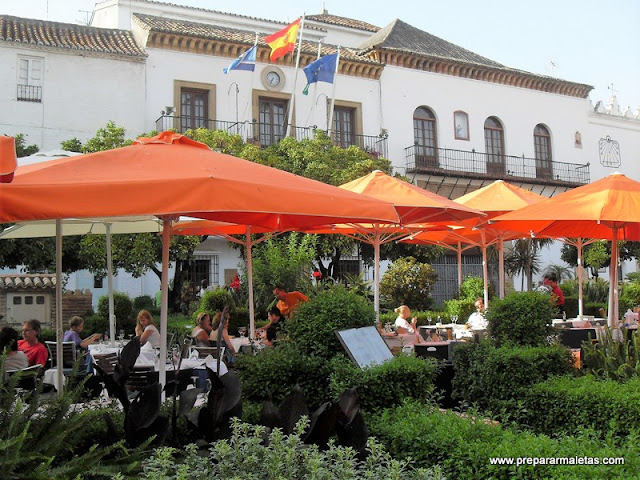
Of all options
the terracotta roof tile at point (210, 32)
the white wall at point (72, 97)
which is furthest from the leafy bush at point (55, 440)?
the terracotta roof tile at point (210, 32)

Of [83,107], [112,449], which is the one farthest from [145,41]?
[112,449]

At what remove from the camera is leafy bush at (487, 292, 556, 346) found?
20.8 ft

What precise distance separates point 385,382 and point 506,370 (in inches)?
53.8

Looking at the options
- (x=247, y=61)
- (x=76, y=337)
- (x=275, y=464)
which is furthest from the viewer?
(x=247, y=61)

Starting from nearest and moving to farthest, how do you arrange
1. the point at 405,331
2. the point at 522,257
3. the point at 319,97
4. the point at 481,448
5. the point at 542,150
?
1. the point at 481,448
2. the point at 405,331
3. the point at 522,257
4. the point at 319,97
5. the point at 542,150

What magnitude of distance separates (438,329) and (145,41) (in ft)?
53.1

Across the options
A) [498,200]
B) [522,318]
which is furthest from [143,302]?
[522,318]

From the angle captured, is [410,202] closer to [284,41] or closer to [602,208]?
[602,208]

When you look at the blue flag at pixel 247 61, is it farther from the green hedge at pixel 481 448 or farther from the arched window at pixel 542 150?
the green hedge at pixel 481 448

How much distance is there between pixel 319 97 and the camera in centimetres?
2655

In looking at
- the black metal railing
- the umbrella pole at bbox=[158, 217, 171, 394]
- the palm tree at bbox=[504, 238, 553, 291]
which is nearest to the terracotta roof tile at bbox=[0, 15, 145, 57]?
the black metal railing

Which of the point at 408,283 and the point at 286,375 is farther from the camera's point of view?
the point at 408,283

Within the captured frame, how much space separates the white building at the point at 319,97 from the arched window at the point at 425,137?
56 millimetres

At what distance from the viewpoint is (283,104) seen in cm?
2606
